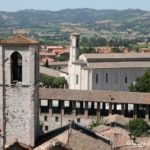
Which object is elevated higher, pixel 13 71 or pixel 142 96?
pixel 13 71

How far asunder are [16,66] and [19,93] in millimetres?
1192

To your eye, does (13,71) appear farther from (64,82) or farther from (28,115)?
(64,82)

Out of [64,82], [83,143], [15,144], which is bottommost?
[64,82]

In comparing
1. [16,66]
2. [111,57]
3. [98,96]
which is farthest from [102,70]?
[16,66]

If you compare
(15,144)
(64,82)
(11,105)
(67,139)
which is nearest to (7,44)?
(11,105)

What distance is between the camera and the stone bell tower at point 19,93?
63.0ft

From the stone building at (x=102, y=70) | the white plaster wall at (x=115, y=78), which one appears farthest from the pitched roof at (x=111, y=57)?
the white plaster wall at (x=115, y=78)

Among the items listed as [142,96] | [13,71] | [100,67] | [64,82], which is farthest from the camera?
[64,82]

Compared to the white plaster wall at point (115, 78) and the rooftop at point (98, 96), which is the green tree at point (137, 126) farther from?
the white plaster wall at point (115, 78)

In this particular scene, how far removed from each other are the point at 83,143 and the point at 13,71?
371 cm

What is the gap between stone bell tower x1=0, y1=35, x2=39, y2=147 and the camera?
63.0 feet

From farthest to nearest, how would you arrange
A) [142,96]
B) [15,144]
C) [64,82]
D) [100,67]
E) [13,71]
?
[64,82] → [100,67] → [142,96] → [13,71] → [15,144]

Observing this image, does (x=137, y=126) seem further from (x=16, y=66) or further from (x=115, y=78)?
(x=115, y=78)

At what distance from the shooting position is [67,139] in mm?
18391
